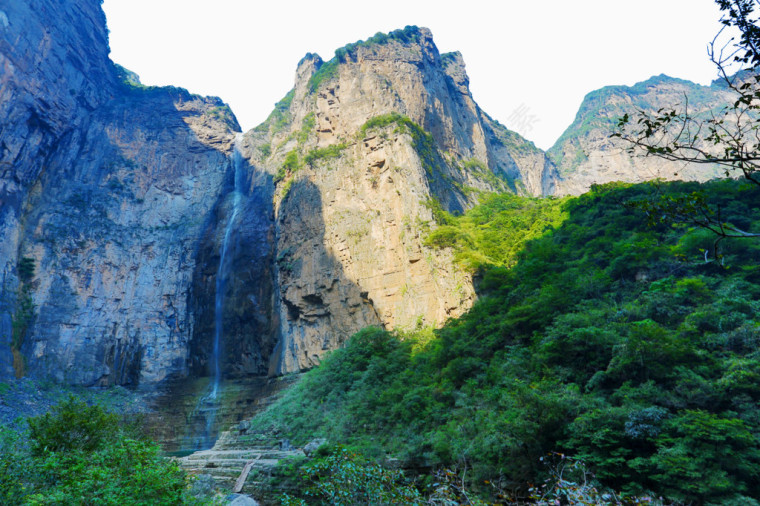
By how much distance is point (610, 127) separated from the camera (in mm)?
64688

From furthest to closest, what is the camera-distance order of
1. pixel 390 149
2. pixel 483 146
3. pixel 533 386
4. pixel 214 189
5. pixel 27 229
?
pixel 483 146
pixel 214 189
pixel 27 229
pixel 390 149
pixel 533 386

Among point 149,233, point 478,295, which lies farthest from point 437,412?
point 149,233

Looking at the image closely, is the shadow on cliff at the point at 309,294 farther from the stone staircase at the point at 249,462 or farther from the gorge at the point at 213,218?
the stone staircase at the point at 249,462

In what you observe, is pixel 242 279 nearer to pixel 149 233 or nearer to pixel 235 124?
pixel 149 233

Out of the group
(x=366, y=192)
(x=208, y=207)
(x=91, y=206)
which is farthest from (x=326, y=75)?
(x=91, y=206)

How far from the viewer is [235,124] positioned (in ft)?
144

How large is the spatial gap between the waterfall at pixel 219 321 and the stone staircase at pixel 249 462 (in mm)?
3518

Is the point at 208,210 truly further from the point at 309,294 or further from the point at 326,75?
the point at 309,294

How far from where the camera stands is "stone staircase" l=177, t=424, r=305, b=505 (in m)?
12.7

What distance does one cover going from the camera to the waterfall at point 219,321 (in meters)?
24.1

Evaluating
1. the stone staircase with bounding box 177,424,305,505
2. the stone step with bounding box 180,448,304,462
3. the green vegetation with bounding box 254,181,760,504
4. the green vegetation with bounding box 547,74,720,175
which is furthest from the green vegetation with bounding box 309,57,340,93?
the green vegetation with bounding box 547,74,720,175

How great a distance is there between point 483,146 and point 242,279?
84.2ft

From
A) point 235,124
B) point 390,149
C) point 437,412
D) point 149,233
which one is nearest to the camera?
point 437,412

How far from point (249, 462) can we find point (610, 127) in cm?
7019
